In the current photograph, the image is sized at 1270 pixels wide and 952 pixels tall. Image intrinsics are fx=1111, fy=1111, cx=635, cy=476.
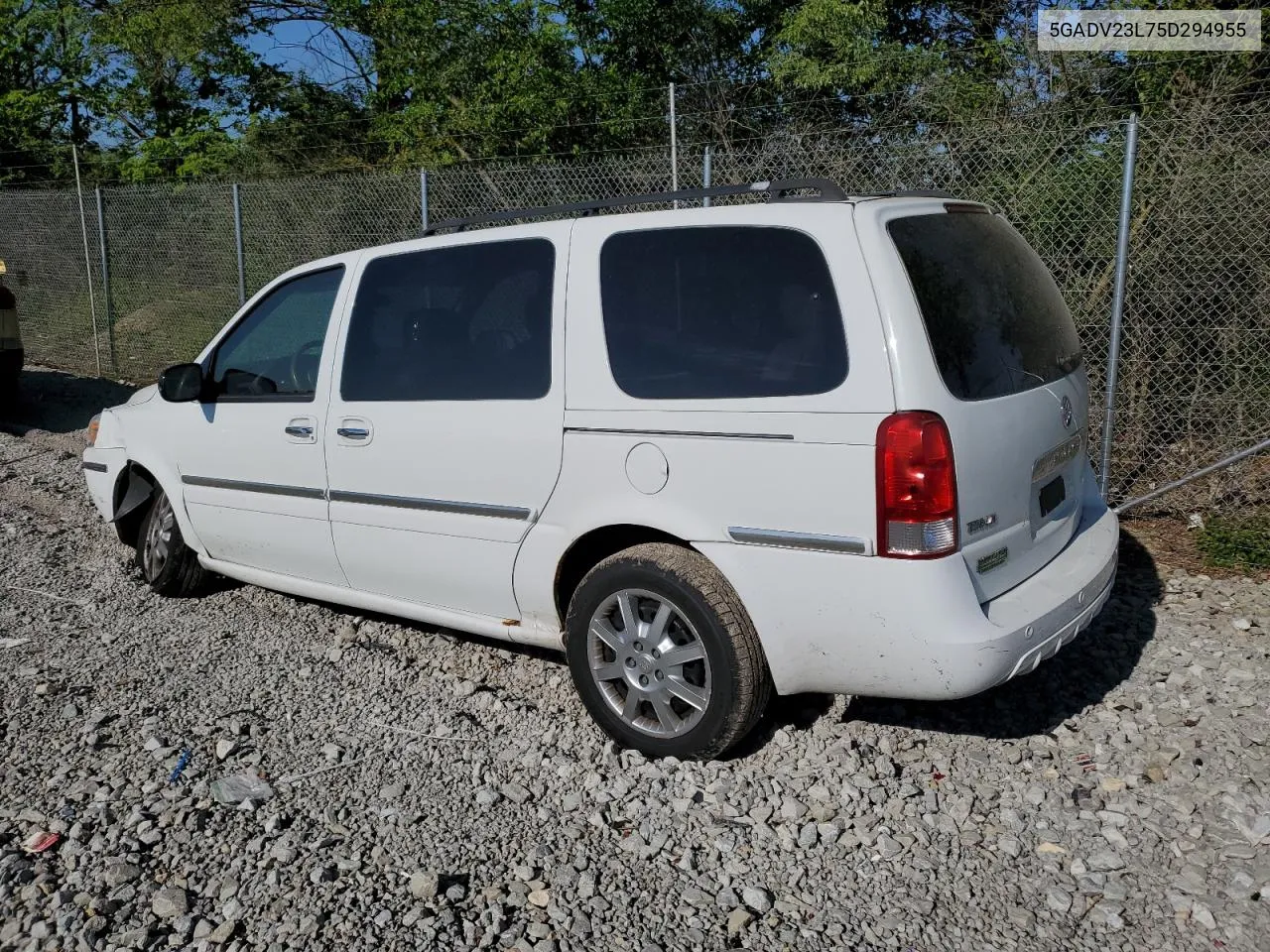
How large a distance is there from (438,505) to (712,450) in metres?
1.27

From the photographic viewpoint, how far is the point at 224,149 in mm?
18500

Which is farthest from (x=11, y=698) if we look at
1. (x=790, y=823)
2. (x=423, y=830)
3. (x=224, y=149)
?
(x=224, y=149)

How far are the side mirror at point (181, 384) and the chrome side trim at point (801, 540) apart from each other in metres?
2.83

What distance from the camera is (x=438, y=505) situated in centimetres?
421

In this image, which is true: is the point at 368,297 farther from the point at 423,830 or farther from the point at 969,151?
the point at 969,151

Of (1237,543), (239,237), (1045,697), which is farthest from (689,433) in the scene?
(239,237)

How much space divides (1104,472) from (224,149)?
16439mm

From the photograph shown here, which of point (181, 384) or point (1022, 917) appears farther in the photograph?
point (181, 384)

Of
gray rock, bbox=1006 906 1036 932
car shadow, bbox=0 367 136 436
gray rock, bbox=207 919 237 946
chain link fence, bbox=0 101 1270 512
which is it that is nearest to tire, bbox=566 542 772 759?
gray rock, bbox=1006 906 1036 932

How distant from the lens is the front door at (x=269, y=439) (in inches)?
184

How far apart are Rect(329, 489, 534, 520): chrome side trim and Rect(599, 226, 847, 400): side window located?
0.66 m

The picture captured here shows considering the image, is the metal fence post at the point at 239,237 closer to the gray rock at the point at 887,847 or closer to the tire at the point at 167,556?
the tire at the point at 167,556

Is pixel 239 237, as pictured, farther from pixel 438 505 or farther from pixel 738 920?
pixel 738 920

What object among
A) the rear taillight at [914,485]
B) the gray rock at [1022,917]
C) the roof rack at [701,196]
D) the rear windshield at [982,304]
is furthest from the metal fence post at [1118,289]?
the gray rock at [1022,917]
